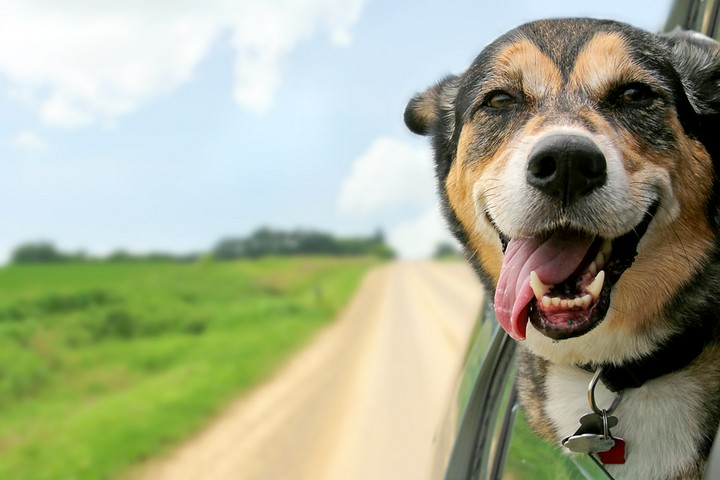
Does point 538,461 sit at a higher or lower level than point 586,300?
lower

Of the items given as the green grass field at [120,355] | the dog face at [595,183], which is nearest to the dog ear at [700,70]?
the dog face at [595,183]

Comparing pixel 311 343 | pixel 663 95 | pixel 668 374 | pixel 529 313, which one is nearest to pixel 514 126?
pixel 663 95

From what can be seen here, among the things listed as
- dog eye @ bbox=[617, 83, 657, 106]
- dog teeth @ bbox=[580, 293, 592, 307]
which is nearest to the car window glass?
dog teeth @ bbox=[580, 293, 592, 307]

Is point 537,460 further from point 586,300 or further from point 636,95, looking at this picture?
point 636,95

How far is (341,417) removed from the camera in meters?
11.4

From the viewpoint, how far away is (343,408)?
11.8m

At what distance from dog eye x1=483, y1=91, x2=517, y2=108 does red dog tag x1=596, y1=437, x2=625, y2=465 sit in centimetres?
133

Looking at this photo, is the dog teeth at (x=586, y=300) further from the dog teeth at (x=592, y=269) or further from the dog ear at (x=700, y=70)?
the dog ear at (x=700, y=70)

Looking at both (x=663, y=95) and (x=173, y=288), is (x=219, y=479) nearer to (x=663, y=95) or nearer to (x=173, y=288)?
(x=663, y=95)

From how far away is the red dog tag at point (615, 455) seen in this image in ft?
7.34

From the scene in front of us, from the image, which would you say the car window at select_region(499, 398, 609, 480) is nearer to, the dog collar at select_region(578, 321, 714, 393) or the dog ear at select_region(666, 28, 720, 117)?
the dog collar at select_region(578, 321, 714, 393)

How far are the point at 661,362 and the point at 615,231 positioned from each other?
0.43 meters

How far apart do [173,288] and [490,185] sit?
2757 cm

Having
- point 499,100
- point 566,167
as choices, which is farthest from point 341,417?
point 566,167
